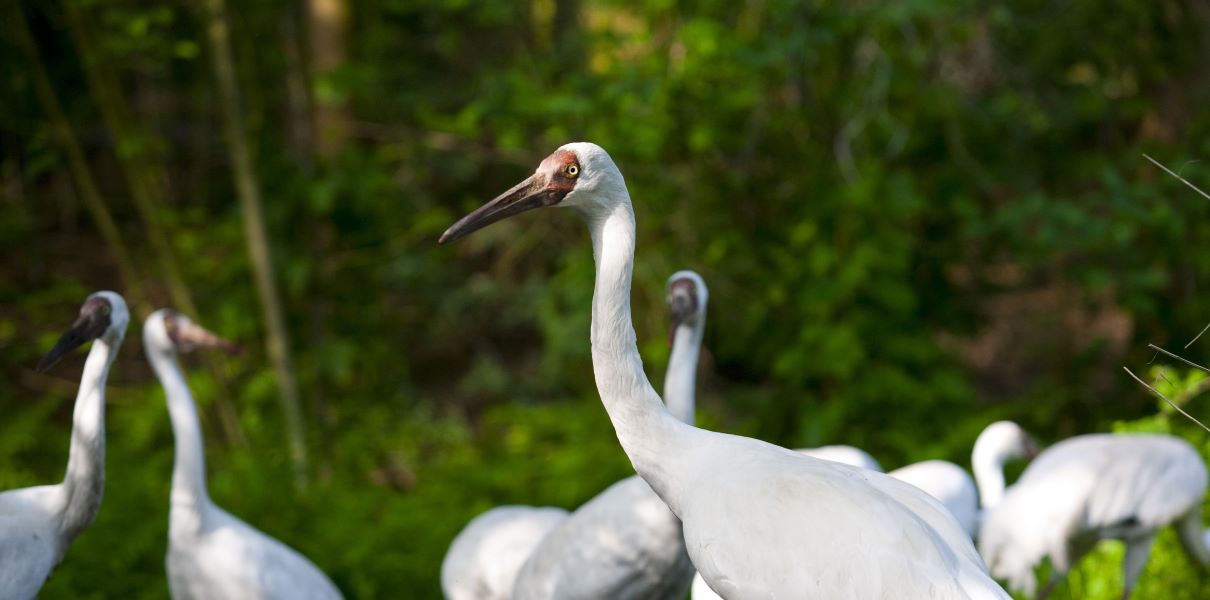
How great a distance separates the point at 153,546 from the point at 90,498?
201 centimetres

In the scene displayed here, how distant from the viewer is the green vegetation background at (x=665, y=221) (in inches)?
324

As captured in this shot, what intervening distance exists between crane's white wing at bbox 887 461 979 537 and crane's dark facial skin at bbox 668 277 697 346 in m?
1.16

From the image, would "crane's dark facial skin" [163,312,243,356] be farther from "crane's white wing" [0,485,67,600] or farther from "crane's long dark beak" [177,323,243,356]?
"crane's white wing" [0,485,67,600]

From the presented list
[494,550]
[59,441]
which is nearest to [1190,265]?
[494,550]

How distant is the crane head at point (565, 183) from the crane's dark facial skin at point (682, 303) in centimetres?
196

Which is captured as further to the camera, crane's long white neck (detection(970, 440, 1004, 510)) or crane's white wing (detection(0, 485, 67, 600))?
crane's long white neck (detection(970, 440, 1004, 510))

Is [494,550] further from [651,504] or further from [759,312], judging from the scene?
[759,312]

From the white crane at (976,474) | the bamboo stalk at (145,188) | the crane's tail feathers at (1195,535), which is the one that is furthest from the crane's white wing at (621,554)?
the bamboo stalk at (145,188)

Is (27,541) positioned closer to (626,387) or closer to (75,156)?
(626,387)

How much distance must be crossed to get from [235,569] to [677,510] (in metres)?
2.26

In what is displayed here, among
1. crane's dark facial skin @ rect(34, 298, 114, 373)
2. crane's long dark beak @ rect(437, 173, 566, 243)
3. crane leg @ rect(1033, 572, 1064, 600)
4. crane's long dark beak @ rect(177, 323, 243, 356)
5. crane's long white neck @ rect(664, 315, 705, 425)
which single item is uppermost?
crane's long dark beak @ rect(437, 173, 566, 243)

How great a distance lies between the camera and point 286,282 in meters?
9.46

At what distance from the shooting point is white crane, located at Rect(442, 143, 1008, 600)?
309cm

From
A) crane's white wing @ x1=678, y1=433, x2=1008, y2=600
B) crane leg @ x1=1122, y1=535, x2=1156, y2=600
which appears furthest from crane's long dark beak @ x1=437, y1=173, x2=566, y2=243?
crane leg @ x1=1122, y1=535, x2=1156, y2=600
